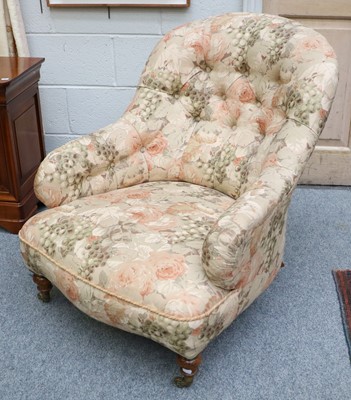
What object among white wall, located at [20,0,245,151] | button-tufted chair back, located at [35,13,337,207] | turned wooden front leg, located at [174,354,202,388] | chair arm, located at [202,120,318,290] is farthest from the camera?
white wall, located at [20,0,245,151]

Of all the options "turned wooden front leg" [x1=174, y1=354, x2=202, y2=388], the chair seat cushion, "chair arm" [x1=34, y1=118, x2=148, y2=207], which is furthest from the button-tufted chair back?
"turned wooden front leg" [x1=174, y1=354, x2=202, y2=388]

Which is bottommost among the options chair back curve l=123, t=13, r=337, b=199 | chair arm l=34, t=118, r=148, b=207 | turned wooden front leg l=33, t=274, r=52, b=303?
turned wooden front leg l=33, t=274, r=52, b=303

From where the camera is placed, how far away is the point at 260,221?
4.78 feet

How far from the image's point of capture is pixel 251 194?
Result: 150cm

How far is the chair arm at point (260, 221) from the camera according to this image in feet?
4.65

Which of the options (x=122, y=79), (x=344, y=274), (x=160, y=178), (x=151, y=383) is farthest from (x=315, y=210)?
(x=151, y=383)

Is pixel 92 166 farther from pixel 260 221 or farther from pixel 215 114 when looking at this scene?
pixel 260 221

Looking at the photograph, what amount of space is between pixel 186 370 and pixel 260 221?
46cm

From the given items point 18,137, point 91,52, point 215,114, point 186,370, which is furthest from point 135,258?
point 91,52

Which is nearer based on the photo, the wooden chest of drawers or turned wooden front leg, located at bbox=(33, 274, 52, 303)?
turned wooden front leg, located at bbox=(33, 274, 52, 303)

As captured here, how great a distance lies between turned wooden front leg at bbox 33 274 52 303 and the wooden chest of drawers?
494mm

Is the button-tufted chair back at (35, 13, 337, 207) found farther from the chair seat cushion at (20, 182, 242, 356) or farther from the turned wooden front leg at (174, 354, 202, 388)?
the turned wooden front leg at (174, 354, 202, 388)

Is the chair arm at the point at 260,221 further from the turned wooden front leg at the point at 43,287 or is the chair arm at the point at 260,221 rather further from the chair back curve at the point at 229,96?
the turned wooden front leg at the point at 43,287

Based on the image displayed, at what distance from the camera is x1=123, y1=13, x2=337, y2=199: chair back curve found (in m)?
1.68
